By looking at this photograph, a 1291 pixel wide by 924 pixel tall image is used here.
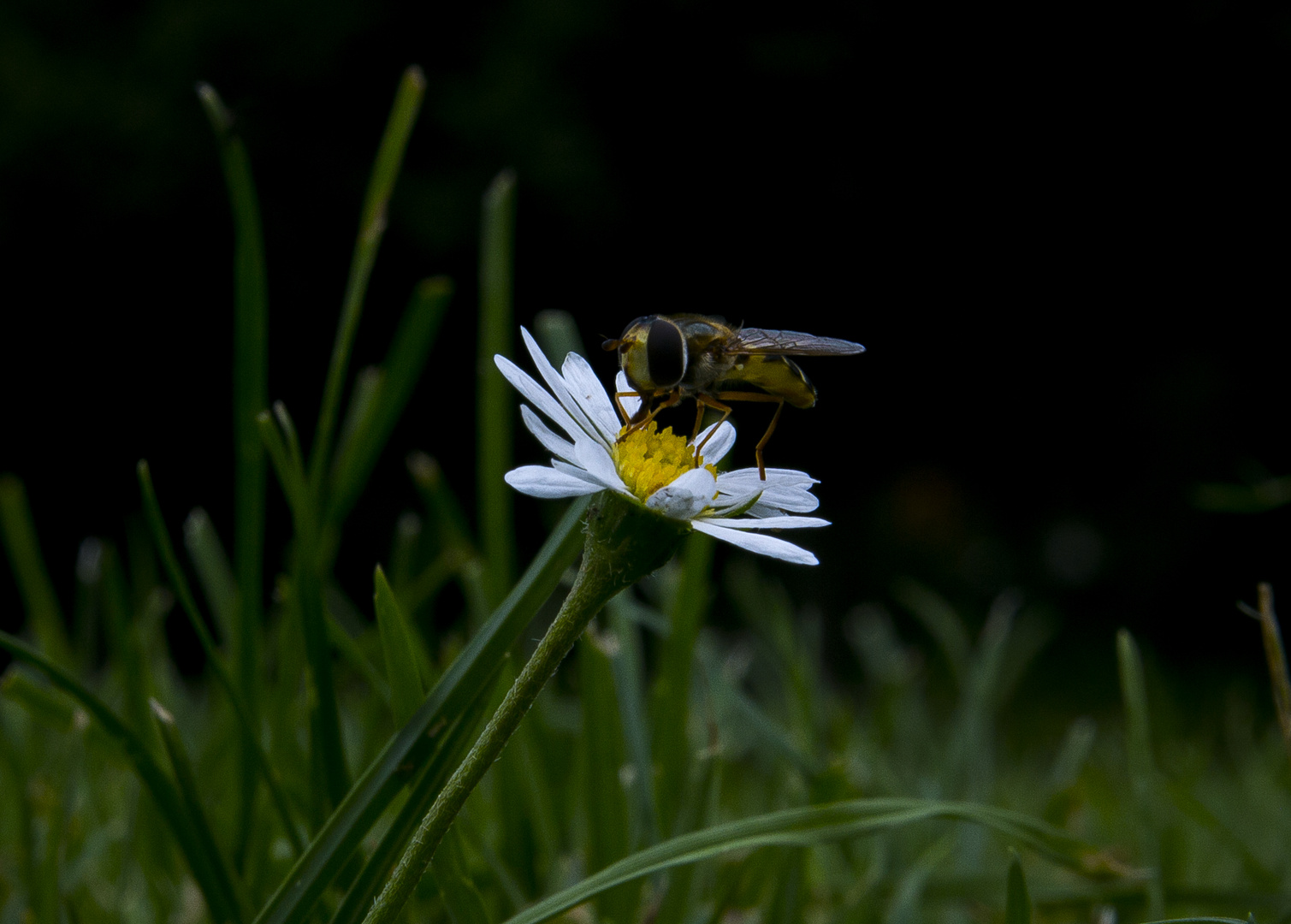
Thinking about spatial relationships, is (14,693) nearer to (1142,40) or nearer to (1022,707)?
(1022,707)

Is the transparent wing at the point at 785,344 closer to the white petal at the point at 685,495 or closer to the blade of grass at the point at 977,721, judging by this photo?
the white petal at the point at 685,495

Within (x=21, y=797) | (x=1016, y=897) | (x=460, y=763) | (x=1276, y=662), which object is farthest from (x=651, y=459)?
(x=21, y=797)

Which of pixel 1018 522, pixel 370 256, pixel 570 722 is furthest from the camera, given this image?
pixel 1018 522

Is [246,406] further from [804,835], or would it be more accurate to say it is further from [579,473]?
[804,835]

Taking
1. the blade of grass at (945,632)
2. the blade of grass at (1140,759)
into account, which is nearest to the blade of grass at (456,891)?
the blade of grass at (1140,759)

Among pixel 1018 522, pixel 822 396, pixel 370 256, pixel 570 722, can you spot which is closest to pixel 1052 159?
pixel 822 396

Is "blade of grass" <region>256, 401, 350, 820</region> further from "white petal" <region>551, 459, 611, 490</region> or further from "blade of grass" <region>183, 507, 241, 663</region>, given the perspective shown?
"blade of grass" <region>183, 507, 241, 663</region>
